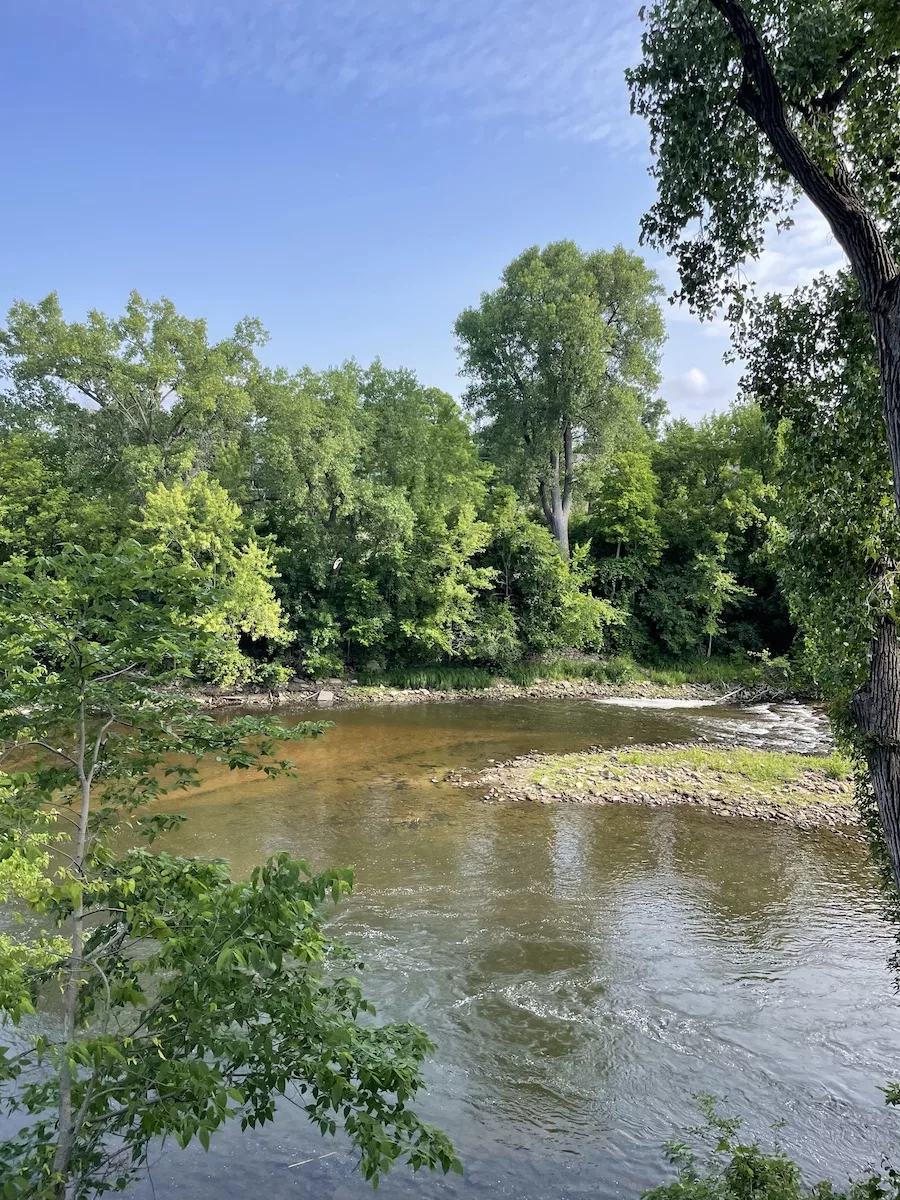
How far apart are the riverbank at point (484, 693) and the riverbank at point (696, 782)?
7371 mm

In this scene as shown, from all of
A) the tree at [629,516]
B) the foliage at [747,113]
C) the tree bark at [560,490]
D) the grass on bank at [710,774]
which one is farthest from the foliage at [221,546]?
the foliage at [747,113]

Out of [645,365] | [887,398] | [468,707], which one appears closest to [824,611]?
[887,398]

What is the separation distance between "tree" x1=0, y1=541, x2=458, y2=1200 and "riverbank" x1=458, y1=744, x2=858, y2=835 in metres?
9.98

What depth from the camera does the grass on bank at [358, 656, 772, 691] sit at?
24.0m

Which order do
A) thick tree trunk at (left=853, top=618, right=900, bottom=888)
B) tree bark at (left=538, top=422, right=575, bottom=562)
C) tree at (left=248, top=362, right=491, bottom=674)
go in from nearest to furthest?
thick tree trunk at (left=853, top=618, right=900, bottom=888) < tree at (left=248, top=362, right=491, bottom=674) < tree bark at (left=538, top=422, right=575, bottom=562)

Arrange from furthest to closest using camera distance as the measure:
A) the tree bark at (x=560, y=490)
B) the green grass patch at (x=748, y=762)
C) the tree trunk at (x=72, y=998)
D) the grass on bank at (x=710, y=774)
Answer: the tree bark at (x=560, y=490)
the green grass patch at (x=748, y=762)
the grass on bank at (x=710, y=774)
the tree trunk at (x=72, y=998)

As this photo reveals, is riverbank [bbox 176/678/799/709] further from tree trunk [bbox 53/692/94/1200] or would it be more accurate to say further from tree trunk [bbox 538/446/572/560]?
tree trunk [bbox 53/692/94/1200]

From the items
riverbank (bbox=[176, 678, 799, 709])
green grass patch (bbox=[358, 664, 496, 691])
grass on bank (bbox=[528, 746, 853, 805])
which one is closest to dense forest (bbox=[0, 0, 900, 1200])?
grass on bank (bbox=[528, 746, 853, 805])

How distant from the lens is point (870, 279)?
4.41 metres

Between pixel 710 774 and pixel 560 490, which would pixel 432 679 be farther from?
pixel 710 774

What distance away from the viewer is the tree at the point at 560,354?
2577 cm

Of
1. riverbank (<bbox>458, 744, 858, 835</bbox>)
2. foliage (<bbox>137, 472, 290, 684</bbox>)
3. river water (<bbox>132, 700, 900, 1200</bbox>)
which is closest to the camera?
river water (<bbox>132, 700, 900, 1200</bbox>)

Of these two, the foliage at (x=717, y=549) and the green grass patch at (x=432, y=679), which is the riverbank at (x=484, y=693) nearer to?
the green grass patch at (x=432, y=679)

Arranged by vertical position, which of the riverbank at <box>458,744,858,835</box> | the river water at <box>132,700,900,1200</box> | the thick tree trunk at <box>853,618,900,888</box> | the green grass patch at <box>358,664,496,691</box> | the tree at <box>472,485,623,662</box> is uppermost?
the tree at <box>472,485,623,662</box>
